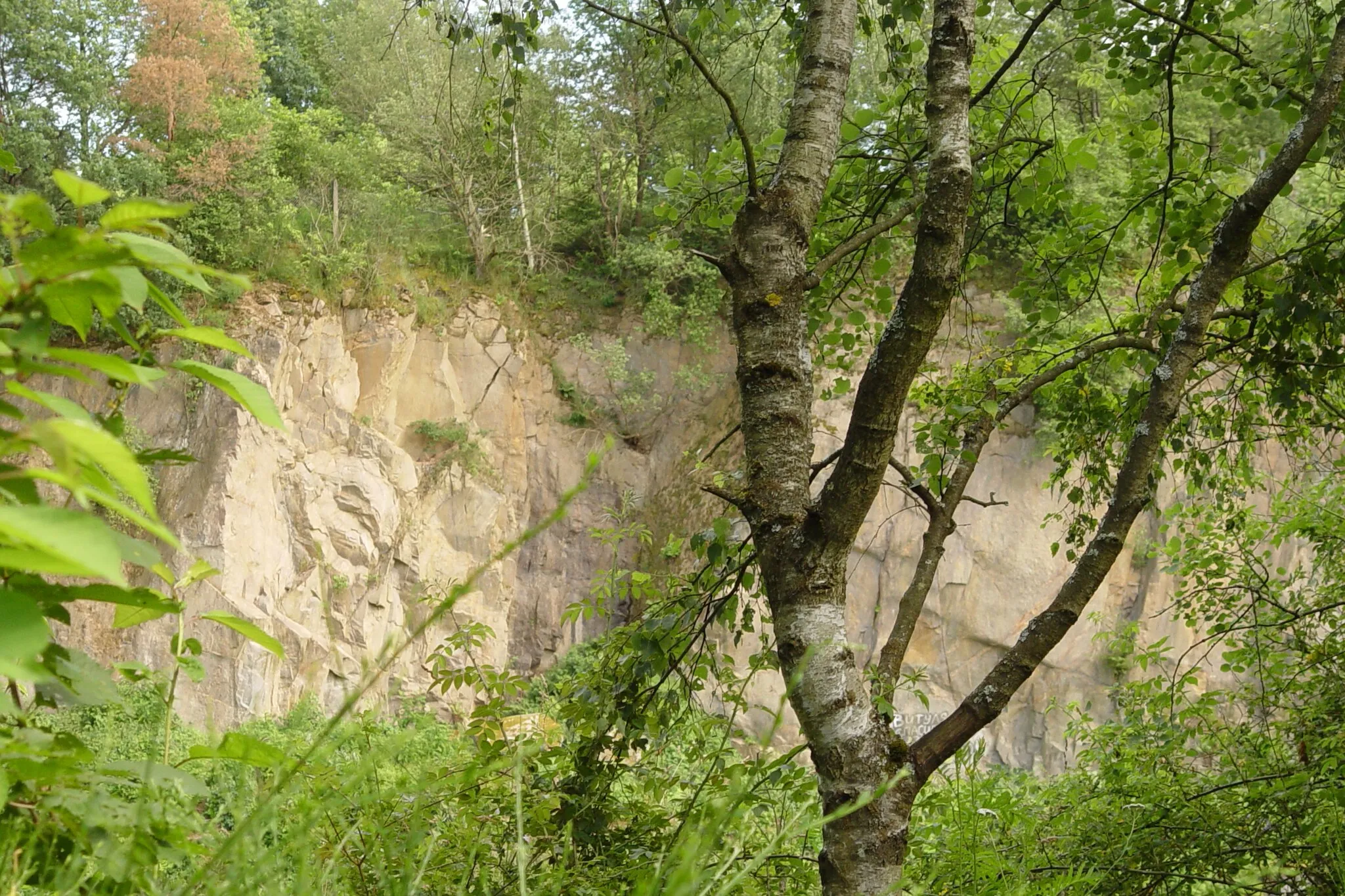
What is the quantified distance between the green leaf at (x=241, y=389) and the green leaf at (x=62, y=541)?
0.16m

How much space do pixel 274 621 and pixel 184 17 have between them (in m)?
8.12

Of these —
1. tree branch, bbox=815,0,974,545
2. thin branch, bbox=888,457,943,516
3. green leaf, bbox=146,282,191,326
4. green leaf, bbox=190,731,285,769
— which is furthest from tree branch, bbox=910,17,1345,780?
green leaf, bbox=146,282,191,326

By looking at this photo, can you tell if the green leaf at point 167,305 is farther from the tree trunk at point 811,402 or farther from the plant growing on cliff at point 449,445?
the plant growing on cliff at point 449,445

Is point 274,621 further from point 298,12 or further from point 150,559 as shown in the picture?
point 298,12

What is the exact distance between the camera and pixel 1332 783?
245 centimetres

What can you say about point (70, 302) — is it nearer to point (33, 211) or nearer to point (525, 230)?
point (33, 211)

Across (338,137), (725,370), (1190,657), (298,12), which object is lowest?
(1190,657)

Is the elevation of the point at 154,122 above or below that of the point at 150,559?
above

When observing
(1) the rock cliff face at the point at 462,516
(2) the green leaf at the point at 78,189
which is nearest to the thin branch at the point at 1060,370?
(2) the green leaf at the point at 78,189

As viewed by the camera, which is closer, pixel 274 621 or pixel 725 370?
pixel 274 621

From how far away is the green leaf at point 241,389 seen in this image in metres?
0.76

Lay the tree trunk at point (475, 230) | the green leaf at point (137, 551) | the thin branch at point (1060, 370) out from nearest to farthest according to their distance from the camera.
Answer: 1. the green leaf at point (137, 551)
2. the thin branch at point (1060, 370)
3. the tree trunk at point (475, 230)

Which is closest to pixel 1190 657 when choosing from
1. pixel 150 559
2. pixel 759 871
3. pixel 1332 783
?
pixel 1332 783

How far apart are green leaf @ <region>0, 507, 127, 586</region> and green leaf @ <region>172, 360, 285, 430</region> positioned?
16cm
